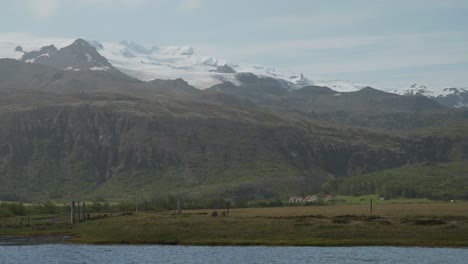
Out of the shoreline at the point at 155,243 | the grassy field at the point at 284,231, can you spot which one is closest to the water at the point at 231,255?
the shoreline at the point at 155,243

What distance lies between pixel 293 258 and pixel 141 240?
3603cm

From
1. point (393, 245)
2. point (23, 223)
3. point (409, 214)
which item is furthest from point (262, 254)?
point (23, 223)

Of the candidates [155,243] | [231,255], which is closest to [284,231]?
[155,243]

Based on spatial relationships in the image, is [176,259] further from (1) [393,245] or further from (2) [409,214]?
(2) [409,214]

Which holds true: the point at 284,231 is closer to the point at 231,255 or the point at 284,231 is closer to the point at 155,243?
the point at 155,243

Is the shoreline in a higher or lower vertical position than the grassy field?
lower

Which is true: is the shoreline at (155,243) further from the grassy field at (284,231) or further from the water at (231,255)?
the water at (231,255)

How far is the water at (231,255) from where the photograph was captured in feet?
312

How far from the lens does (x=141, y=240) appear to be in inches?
4970

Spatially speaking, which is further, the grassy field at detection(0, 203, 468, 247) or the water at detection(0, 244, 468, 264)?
the grassy field at detection(0, 203, 468, 247)

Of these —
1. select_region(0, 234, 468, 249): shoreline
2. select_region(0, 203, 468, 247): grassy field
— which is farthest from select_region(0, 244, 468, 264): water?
select_region(0, 203, 468, 247): grassy field

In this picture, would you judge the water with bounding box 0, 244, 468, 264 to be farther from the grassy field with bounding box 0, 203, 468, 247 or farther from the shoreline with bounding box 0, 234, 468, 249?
the grassy field with bounding box 0, 203, 468, 247

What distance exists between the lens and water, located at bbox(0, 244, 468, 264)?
312ft

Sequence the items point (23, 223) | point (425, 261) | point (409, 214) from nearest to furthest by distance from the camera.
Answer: point (425, 261) < point (409, 214) < point (23, 223)
